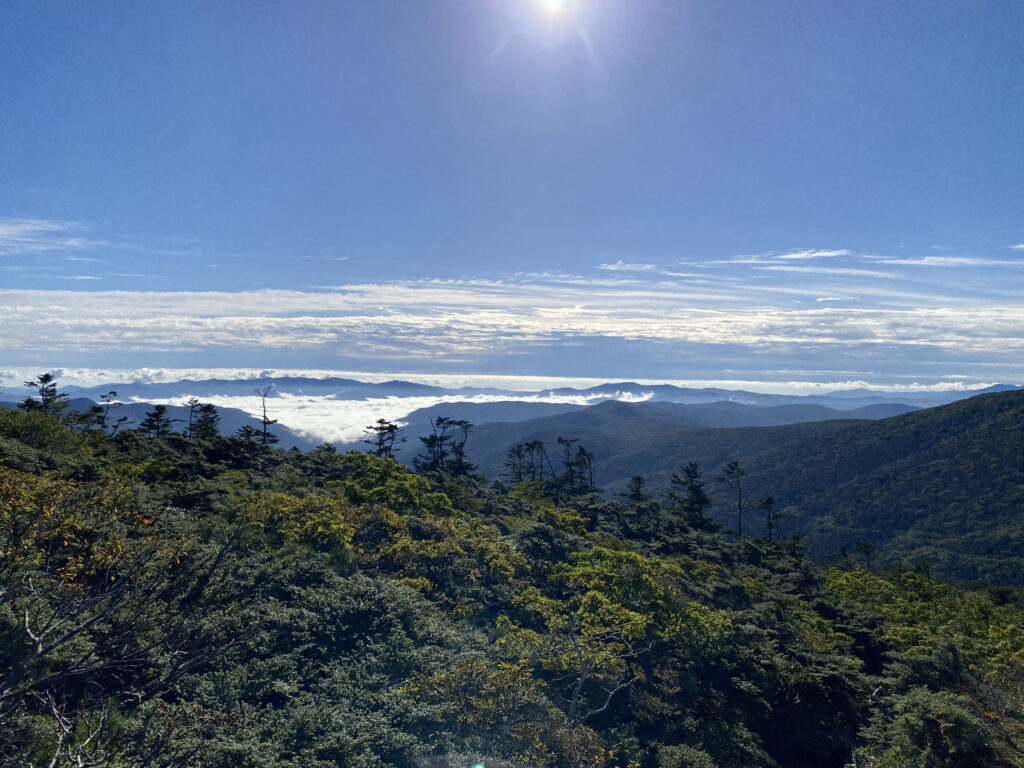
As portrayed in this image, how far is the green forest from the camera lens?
1277 centimetres

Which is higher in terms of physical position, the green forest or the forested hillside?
the green forest

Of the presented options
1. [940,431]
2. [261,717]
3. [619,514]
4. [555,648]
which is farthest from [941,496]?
[261,717]

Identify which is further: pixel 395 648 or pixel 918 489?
pixel 918 489

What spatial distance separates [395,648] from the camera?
61.1 ft

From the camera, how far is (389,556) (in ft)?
84.1

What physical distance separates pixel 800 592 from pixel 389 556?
112 feet

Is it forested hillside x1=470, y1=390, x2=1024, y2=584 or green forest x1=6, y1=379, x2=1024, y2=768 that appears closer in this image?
green forest x1=6, y1=379, x2=1024, y2=768

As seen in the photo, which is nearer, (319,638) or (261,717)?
(261,717)

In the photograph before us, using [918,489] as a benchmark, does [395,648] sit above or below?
above

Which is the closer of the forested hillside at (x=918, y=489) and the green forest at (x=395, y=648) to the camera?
the green forest at (x=395, y=648)

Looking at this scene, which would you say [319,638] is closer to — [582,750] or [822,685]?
[582,750]

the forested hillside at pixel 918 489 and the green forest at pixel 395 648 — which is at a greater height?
the green forest at pixel 395 648

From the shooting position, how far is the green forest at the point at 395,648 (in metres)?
12.8

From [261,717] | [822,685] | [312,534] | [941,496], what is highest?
[312,534]
